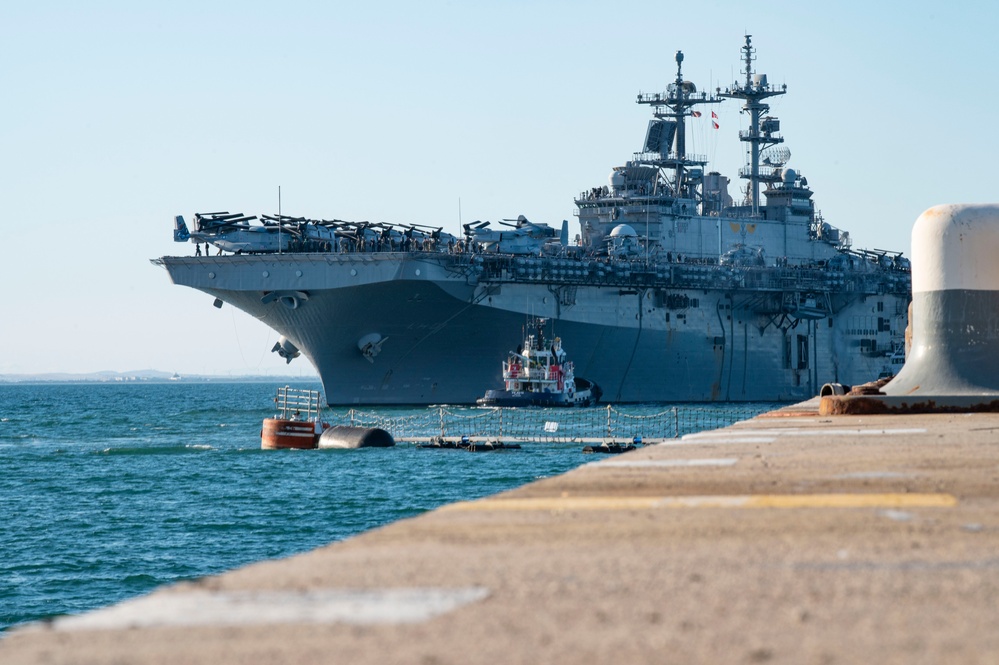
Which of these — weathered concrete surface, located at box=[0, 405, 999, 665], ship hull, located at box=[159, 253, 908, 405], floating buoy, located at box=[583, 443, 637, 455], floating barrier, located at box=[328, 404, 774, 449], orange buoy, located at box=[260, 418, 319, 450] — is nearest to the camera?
weathered concrete surface, located at box=[0, 405, 999, 665]

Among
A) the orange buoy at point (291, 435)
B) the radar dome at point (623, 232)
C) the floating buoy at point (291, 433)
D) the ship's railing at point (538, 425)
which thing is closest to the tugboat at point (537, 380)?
the ship's railing at point (538, 425)

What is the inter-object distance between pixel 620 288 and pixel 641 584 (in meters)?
56.7

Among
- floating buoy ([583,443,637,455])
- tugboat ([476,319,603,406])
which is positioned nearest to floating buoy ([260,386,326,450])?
floating buoy ([583,443,637,455])

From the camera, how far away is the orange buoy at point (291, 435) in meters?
37.9

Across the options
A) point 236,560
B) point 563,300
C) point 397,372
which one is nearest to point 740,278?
point 563,300

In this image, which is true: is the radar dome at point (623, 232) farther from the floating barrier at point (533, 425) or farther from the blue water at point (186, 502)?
the blue water at point (186, 502)

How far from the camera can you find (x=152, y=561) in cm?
1888

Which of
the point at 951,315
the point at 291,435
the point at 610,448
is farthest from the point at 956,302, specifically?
the point at 291,435

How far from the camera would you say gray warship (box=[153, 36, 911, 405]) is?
52500 millimetres

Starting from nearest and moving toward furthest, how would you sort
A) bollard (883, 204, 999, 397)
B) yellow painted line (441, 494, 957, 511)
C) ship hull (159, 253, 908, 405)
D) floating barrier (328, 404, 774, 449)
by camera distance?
yellow painted line (441, 494, 957, 511)
bollard (883, 204, 999, 397)
floating barrier (328, 404, 774, 449)
ship hull (159, 253, 908, 405)

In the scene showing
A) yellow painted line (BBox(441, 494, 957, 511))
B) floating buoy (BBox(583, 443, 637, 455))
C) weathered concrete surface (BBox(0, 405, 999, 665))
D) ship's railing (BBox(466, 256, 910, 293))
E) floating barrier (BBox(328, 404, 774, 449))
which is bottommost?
floating buoy (BBox(583, 443, 637, 455))

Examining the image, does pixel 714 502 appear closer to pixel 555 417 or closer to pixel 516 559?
pixel 516 559

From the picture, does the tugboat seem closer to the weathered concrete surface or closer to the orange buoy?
the orange buoy

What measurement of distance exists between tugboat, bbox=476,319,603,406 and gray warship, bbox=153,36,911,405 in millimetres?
1922
